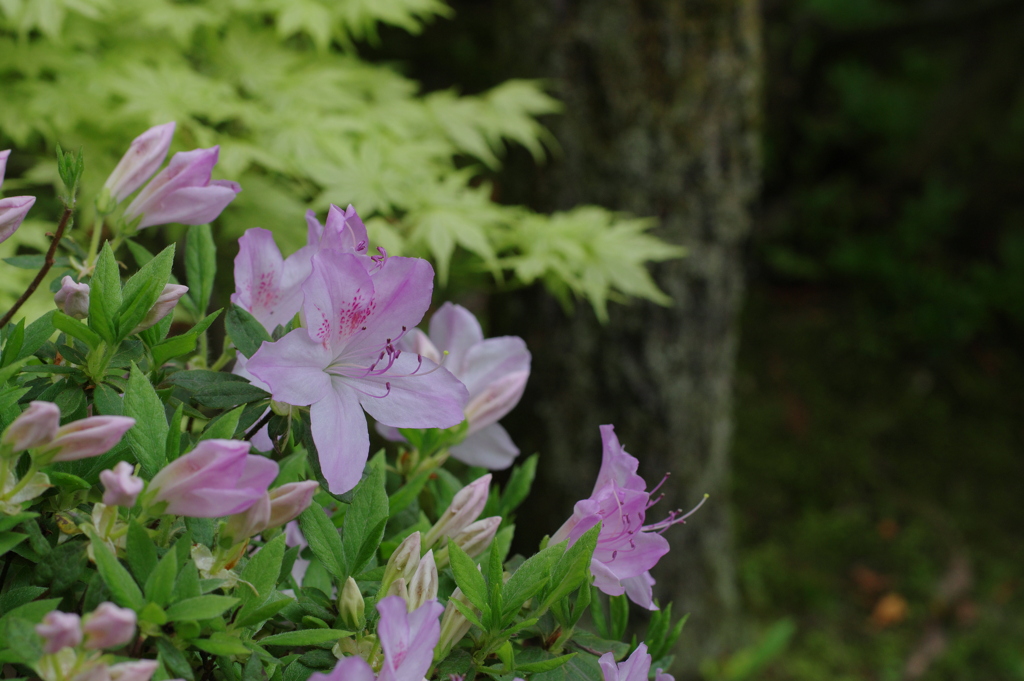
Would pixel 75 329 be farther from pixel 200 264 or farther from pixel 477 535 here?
pixel 477 535

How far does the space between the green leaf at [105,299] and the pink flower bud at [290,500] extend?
5.9 inches

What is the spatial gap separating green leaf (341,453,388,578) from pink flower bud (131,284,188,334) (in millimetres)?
184

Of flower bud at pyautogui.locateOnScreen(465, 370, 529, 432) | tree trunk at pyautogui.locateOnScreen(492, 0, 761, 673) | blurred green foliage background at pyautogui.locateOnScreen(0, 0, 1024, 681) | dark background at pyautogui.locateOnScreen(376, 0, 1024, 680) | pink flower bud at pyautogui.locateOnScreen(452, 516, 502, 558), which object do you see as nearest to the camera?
pink flower bud at pyautogui.locateOnScreen(452, 516, 502, 558)

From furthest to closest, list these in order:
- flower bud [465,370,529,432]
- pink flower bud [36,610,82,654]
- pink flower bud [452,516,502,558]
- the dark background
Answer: the dark background < flower bud [465,370,529,432] < pink flower bud [452,516,502,558] < pink flower bud [36,610,82,654]

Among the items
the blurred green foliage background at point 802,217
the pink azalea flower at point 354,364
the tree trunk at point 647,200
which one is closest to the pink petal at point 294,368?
the pink azalea flower at point 354,364

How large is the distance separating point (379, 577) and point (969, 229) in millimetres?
4569

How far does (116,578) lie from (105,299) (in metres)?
0.18

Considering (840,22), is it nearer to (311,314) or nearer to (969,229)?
(969,229)

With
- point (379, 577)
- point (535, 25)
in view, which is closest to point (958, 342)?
point (535, 25)

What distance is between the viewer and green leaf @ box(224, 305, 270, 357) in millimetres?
563

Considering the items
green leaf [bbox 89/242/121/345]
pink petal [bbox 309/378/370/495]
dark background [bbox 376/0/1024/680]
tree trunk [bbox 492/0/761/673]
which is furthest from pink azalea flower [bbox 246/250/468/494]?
dark background [bbox 376/0/1024/680]

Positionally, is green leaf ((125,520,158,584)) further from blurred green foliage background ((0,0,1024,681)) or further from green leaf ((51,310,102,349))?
blurred green foliage background ((0,0,1024,681))

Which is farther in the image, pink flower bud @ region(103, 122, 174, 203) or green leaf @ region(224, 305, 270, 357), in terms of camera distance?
pink flower bud @ region(103, 122, 174, 203)

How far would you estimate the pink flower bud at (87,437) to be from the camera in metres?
0.46
